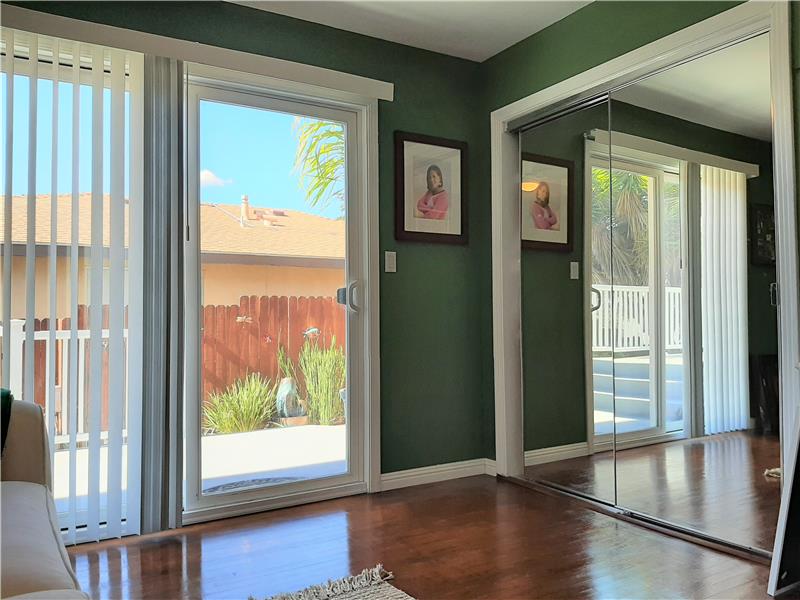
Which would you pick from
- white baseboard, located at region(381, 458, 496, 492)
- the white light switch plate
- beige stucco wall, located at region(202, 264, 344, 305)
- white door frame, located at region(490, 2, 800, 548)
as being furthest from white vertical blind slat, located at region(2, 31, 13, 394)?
white door frame, located at region(490, 2, 800, 548)

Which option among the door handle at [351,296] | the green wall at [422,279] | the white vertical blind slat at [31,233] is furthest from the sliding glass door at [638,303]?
the white vertical blind slat at [31,233]

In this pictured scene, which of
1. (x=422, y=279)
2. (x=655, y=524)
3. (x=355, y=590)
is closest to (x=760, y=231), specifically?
(x=655, y=524)

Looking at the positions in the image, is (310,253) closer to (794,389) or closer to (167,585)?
(167,585)

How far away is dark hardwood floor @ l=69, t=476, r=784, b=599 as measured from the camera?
6.74 feet

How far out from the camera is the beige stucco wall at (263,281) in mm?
2906

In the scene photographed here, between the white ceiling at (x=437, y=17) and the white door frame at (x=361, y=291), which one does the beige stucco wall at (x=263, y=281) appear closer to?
the white door frame at (x=361, y=291)

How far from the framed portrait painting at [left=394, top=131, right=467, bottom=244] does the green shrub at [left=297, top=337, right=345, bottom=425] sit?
2.42ft

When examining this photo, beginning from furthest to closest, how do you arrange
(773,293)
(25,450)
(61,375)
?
(61,375), (773,293), (25,450)

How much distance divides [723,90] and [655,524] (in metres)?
1.81

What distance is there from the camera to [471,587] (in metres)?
2.05

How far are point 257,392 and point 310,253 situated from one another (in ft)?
2.40

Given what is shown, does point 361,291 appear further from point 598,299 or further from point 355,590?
point 355,590

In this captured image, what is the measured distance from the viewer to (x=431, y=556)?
2332 millimetres

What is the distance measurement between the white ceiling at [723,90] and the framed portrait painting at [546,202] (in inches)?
24.3
